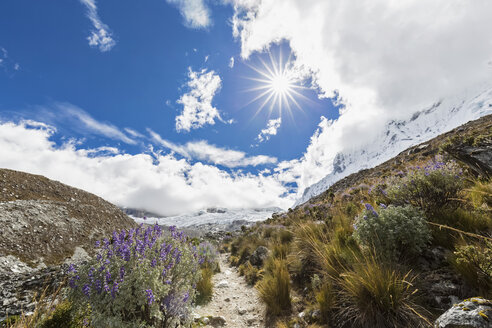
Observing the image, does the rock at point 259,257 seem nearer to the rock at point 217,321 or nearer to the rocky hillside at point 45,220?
the rock at point 217,321

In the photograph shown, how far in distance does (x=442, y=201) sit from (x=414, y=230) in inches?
54.3

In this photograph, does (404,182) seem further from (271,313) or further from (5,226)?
(5,226)

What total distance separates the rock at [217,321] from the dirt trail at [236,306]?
3.1 inches

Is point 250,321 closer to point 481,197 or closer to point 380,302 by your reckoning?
point 380,302

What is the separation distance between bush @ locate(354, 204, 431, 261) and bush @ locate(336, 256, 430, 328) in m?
0.54

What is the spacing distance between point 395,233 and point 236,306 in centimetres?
397

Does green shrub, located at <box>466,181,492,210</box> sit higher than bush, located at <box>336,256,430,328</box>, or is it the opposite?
green shrub, located at <box>466,181,492,210</box>

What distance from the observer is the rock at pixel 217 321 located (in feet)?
14.0

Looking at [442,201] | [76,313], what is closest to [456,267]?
[442,201]

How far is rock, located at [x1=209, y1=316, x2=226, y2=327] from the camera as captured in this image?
4.27 metres

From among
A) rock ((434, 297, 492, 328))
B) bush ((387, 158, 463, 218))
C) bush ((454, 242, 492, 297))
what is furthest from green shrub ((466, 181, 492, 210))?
rock ((434, 297, 492, 328))

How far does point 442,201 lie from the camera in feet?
14.3

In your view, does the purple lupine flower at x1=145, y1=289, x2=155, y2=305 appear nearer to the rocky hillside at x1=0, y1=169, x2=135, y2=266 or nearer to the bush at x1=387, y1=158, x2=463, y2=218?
the bush at x1=387, y1=158, x2=463, y2=218

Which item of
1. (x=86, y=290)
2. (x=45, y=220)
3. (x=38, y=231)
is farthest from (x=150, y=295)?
(x=45, y=220)
